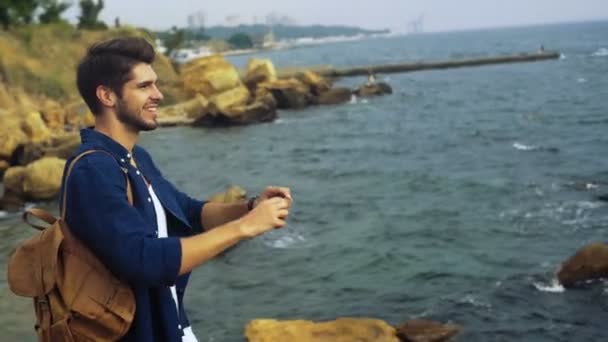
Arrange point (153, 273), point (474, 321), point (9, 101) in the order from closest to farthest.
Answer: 1. point (153, 273)
2. point (474, 321)
3. point (9, 101)

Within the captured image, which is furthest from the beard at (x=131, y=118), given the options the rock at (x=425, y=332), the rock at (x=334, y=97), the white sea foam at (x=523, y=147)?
the rock at (x=334, y=97)

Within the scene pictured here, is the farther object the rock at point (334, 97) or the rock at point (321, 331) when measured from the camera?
the rock at point (334, 97)

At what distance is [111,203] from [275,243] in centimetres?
1117

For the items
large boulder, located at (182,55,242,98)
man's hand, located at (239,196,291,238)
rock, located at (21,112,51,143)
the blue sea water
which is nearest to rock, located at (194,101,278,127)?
the blue sea water

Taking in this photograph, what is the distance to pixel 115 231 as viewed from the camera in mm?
1880

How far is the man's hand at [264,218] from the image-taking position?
2.01 meters

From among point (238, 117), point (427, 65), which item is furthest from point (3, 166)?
point (427, 65)

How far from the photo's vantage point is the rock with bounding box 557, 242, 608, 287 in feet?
31.4

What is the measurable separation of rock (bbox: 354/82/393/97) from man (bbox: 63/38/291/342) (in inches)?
1658

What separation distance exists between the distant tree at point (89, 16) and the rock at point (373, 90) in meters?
17.7

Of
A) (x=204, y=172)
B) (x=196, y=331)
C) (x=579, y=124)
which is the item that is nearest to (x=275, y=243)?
(x=196, y=331)

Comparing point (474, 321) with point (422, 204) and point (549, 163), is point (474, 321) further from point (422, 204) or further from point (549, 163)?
point (549, 163)

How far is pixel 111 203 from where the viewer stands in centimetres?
191

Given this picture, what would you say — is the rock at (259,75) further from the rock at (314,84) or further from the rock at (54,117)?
the rock at (54,117)
